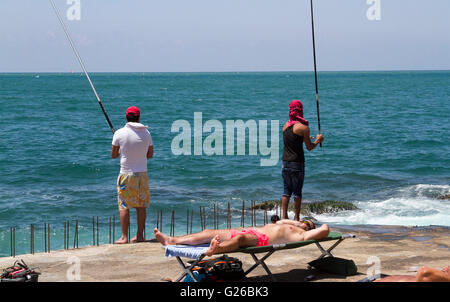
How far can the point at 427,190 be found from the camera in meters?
18.9

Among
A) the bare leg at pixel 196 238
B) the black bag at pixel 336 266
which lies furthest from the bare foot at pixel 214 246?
the black bag at pixel 336 266

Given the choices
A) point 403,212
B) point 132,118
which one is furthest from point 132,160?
point 403,212

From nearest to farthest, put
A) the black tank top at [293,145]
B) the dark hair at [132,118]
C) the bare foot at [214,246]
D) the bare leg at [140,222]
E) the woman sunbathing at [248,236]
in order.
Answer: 1. the bare foot at [214,246]
2. the woman sunbathing at [248,236]
3. the dark hair at [132,118]
4. the black tank top at [293,145]
5. the bare leg at [140,222]

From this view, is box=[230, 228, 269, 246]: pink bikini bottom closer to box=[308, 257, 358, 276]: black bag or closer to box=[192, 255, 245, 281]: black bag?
box=[192, 255, 245, 281]: black bag

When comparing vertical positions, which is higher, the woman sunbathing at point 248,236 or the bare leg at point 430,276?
the bare leg at point 430,276

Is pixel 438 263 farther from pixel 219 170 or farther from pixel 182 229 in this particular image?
pixel 219 170

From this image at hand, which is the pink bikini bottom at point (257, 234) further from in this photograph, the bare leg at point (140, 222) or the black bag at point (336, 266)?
the bare leg at point (140, 222)

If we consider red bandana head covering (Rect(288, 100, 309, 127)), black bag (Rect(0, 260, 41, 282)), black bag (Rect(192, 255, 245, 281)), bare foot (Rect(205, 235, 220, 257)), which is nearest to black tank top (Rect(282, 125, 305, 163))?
red bandana head covering (Rect(288, 100, 309, 127))

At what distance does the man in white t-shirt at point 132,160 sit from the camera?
862 centimetres

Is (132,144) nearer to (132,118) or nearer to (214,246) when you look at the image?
(132,118)

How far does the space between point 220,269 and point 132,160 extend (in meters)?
2.69

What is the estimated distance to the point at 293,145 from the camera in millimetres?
8719
